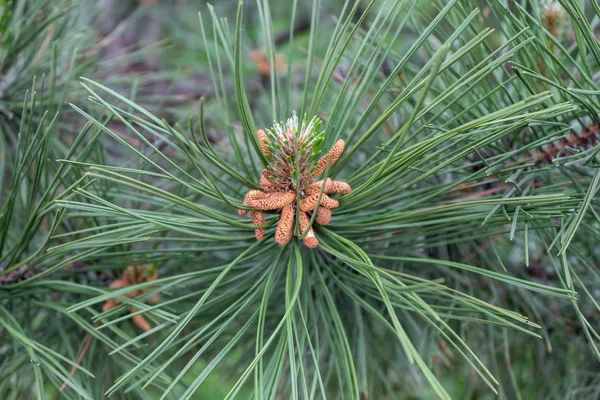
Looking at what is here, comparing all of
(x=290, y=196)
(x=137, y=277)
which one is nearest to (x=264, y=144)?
(x=290, y=196)

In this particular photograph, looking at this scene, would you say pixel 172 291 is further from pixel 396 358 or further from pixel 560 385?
pixel 560 385

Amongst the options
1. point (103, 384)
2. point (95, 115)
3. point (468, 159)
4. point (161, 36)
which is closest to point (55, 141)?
point (95, 115)

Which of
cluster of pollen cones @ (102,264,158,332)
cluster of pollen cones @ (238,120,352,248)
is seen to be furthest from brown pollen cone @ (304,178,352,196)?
cluster of pollen cones @ (102,264,158,332)

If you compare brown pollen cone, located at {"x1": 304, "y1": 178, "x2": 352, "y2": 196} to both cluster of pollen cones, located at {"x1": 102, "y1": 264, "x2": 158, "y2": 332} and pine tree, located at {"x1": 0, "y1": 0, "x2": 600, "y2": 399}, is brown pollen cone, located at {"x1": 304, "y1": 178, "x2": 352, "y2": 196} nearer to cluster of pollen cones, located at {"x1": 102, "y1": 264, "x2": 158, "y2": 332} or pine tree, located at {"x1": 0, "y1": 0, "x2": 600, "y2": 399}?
pine tree, located at {"x1": 0, "y1": 0, "x2": 600, "y2": 399}

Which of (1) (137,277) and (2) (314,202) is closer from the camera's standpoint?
(2) (314,202)

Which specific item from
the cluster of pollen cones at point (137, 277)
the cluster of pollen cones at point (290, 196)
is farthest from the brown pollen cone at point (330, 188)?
the cluster of pollen cones at point (137, 277)

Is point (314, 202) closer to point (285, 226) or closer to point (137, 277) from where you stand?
point (285, 226)

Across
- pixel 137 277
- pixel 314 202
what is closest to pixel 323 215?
pixel 314 202
